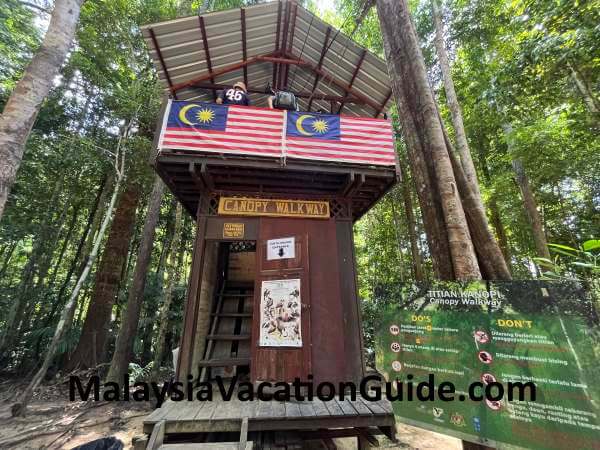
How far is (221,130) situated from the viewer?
16.0ft

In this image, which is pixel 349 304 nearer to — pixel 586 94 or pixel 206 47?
pixel 206 47

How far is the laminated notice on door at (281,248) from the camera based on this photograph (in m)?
5.08

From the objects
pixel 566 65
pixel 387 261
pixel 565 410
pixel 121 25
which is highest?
pixel 121 25

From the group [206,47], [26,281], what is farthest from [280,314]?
[26,281]

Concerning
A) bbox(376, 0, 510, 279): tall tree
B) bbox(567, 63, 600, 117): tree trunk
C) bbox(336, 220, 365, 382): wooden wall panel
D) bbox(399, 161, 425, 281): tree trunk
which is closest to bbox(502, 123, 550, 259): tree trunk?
bbox(567, 63, 600, 117): tree trunk

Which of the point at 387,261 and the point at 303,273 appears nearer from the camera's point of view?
the point at 303,273

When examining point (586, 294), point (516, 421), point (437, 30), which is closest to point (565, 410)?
point (516, 421)

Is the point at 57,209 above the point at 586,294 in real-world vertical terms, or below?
above

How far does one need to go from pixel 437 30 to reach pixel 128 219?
13.7 metres

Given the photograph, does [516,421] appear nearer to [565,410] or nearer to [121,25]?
[565,410]

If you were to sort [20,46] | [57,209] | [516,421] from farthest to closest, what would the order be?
[57,209]
[20,46]
[516,421]

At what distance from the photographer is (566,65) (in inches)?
249

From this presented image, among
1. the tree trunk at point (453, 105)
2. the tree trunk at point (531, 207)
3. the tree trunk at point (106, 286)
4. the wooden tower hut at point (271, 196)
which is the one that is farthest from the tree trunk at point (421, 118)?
the tree trunk at point (531, 207)

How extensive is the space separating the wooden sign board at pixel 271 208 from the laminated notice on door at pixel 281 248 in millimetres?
538
